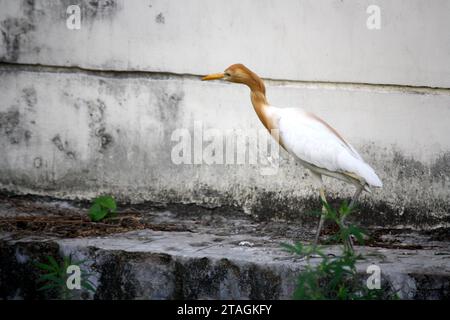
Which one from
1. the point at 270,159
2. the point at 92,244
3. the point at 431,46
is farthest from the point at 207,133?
the point at 431,46

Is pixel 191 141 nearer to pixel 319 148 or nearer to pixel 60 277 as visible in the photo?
pixel 319 148

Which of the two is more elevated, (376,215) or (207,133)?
(207,133)

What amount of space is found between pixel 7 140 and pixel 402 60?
121 inches

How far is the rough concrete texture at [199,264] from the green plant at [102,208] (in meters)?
0.37

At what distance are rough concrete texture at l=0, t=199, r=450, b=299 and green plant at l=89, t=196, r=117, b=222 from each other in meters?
0.37

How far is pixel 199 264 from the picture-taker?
15.5ft

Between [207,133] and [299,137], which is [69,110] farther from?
[299,137]

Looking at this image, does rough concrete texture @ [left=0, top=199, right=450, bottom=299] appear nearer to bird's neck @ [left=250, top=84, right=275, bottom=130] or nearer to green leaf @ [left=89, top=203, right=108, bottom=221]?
green leaf @ [left=89, top=203, right=108, bottom=221]

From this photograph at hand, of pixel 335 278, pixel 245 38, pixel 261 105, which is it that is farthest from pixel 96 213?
pixel 335 278

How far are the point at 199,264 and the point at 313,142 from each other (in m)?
1.06

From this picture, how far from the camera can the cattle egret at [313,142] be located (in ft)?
15.9

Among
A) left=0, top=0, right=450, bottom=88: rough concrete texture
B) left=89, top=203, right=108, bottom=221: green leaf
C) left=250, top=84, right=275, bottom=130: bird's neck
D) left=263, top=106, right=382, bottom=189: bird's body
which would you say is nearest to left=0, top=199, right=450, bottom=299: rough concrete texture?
left=89, top=203, right=108, bottom=221: green leaf

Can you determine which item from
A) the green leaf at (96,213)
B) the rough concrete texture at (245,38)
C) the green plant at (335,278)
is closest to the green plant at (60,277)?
A: the green leaf at (96,213)

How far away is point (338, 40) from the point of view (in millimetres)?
5582
